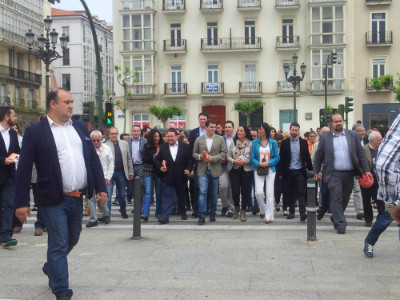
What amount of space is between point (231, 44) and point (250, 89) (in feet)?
12.8

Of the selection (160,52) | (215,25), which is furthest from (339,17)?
(160,52)

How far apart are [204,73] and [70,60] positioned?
979 inches

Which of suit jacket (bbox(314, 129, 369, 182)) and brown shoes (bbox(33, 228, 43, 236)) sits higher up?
suit jacket (bbox(314, 129, 369, 182))

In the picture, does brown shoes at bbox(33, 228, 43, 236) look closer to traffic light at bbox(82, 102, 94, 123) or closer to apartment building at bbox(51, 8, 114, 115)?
traffic light at bbox(82, 102, 94, 123)

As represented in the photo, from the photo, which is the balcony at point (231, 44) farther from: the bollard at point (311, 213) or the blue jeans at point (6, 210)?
the blue jeans at point (6, 210)

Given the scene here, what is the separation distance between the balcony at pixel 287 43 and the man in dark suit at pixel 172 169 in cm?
3463

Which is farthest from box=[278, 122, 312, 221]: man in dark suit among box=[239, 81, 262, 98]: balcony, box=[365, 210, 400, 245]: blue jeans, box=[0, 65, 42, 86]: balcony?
A: box=[0, 65, 42, 86]: balcony

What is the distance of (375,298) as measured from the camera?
5.82m

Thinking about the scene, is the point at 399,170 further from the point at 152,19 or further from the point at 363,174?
the point at 152,19

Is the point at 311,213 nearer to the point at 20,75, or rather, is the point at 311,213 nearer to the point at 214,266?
the point at 214,266

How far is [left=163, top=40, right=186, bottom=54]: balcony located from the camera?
45.9m

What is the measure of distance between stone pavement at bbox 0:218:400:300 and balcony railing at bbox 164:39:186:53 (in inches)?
1449

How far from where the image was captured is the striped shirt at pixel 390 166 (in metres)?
4.47

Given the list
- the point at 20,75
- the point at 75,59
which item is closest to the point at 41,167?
the point at 20,75
